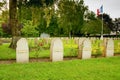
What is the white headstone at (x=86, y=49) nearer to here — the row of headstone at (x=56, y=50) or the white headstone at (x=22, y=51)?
the row of headstone at (x=56, y=50)

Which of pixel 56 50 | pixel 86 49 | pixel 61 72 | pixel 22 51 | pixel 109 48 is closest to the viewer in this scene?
pixel 61 72

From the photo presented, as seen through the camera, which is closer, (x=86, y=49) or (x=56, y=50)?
(x=56, y=50)

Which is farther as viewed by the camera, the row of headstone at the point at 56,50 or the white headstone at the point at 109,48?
the white headstone at the point at 109,48

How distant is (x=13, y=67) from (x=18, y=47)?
249 cm

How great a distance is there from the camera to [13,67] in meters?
11.8

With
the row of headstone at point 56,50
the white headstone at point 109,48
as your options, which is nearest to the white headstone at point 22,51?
the row of headstone at point 56,50

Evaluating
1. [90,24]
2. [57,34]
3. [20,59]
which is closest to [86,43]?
[20,59]

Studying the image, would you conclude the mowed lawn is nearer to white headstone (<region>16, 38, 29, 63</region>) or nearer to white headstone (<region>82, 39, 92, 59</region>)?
white headstone (<region>16, 38, 29, 63</region>)

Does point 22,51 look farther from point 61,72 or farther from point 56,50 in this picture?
point 61,72

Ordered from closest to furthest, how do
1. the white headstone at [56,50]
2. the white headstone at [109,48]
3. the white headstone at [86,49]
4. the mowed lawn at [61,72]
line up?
the mowed lawn at [61,72] → the white headstone at [56,50] → the white headstone at [86,49] → the white headstone at [109,48]

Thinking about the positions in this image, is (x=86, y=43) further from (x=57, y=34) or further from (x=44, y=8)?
(x=57, y=34)

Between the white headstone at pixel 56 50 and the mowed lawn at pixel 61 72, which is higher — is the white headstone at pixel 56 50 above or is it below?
above

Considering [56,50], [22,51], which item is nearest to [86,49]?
[56,50]

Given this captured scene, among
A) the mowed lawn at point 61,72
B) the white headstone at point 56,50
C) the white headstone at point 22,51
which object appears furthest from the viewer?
the white headstone at point 56,50
